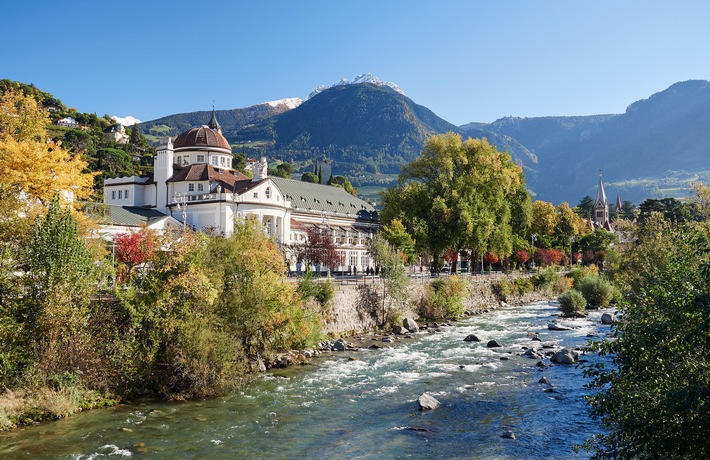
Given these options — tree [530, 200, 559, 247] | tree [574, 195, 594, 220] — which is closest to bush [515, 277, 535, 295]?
tree [530, 200, 559, 247]

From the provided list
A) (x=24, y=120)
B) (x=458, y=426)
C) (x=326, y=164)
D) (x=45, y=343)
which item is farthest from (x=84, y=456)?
(x=326, y=164)

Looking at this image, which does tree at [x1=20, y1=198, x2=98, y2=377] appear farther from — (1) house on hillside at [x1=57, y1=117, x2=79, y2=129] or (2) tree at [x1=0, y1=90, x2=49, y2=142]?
(1) house on hillside at [x1=57, y1=117, x2=79, y2=129]

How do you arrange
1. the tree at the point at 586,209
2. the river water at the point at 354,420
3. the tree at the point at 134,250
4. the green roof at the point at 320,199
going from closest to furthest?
the river water at the point at 354,420 → the tree at the point at 134,250 → the green roof at the point at 320,199 → the tree at the point at 586,209

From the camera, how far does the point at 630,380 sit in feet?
37.6

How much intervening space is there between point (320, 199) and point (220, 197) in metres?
24.1

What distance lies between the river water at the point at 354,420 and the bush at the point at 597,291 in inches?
1270

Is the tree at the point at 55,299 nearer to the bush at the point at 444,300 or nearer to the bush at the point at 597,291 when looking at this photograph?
the bush at the point at 444,300

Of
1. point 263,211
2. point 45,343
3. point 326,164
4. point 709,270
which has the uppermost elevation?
point 326,164

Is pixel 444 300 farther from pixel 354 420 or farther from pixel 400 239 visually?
pixel 354 420

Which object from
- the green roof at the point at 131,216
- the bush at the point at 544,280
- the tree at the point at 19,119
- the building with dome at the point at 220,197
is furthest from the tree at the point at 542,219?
the tree at the point at 19,119

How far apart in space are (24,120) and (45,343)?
1387 centimetres

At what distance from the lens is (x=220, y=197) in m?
61.3

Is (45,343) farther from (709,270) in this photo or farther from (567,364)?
(567,364)

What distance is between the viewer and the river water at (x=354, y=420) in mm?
16969
